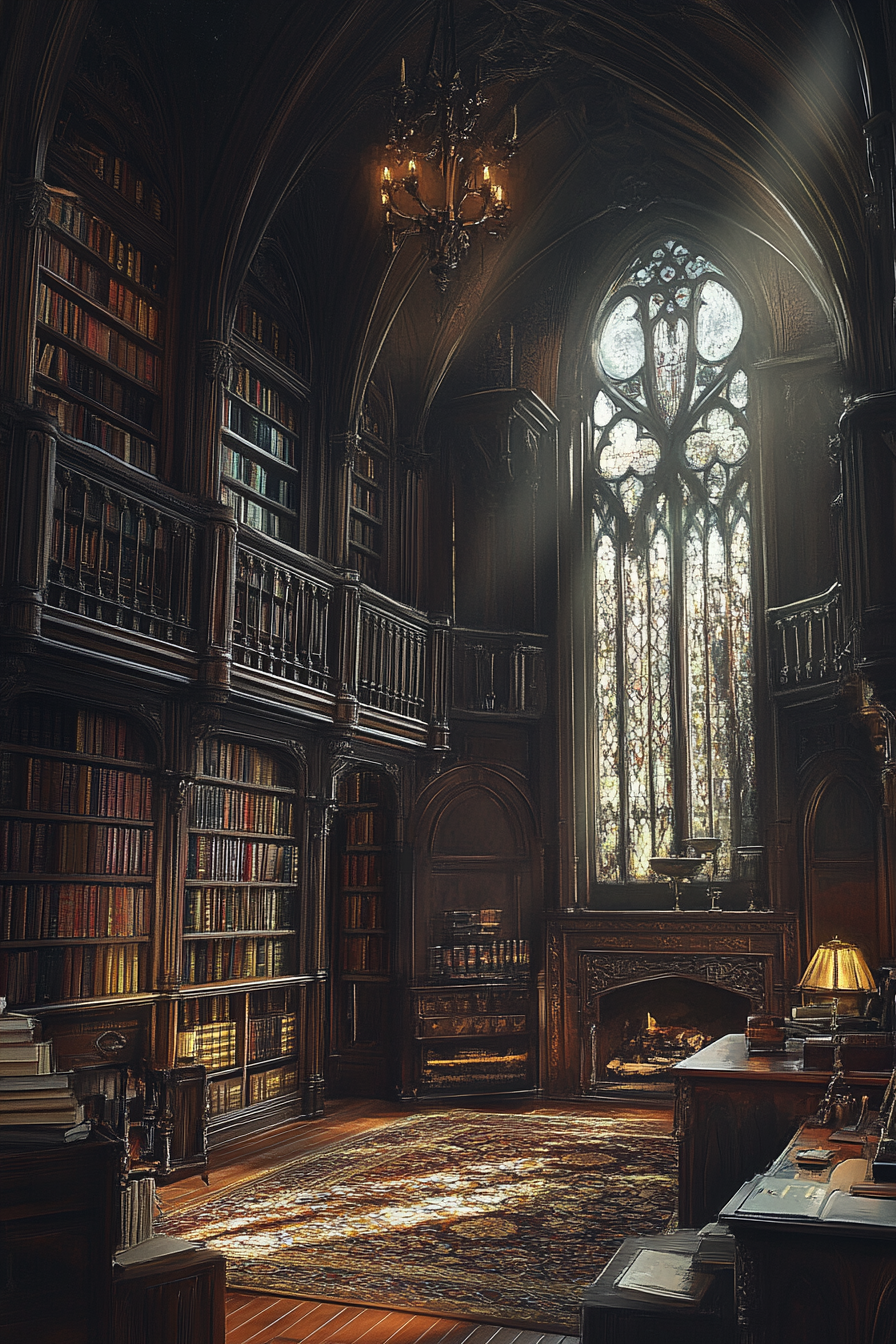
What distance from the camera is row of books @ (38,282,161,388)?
7133 millimetres

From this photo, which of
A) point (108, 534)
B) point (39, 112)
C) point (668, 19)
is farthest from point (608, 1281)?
point (668, 19)

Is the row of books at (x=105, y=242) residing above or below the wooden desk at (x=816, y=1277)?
above

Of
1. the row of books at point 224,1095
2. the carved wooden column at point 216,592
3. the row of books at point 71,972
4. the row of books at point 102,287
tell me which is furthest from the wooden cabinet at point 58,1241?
the row of books at point 102,287

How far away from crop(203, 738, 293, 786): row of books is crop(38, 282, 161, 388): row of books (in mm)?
2490

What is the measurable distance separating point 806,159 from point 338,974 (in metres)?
7.14

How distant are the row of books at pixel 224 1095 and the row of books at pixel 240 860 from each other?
52.6 inches

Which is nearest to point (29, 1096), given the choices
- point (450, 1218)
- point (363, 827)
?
point (450, 1218)

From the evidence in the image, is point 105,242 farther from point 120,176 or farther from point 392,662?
point 392,662

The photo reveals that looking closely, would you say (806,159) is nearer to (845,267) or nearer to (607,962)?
(845,267)

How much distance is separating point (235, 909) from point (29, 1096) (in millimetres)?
5472

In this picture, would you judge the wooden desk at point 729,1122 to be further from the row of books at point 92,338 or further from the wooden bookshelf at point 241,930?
the row of books at point 92,338

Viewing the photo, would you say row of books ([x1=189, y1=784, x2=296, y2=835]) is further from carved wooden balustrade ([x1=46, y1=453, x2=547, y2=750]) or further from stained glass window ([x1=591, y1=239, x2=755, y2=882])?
stained glass window ([x1=591, y1=239, x2=755, y2=882])

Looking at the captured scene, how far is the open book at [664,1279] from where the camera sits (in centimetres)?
354

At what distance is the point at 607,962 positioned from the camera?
1016cm
